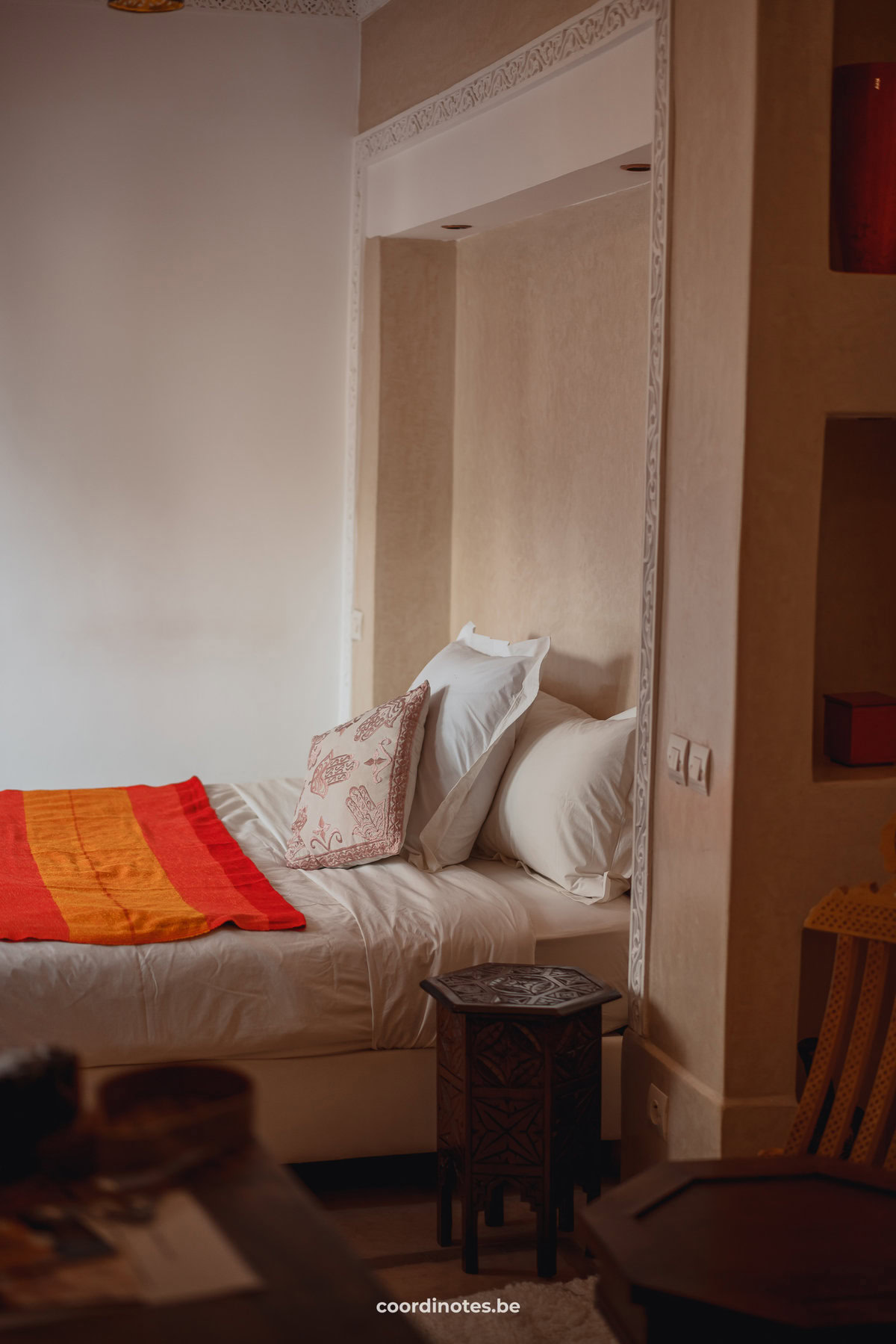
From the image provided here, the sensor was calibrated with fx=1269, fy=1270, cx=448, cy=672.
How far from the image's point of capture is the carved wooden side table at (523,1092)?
8.05 feet

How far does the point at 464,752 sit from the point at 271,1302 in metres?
2.20

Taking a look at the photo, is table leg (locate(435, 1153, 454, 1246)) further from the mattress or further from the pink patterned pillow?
the pink patterned pillow

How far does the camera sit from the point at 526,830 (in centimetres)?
312

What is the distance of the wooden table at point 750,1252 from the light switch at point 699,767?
2.86 ft

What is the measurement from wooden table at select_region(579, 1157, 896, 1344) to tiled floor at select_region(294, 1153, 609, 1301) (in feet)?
3.11

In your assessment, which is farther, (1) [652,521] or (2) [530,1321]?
(1) [652,521]

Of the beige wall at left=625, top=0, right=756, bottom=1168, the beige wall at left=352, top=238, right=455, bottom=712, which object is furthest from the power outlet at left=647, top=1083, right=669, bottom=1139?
the beige wall at left=352, top=238, right=455, bottom=712

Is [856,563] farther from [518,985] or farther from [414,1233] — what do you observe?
[414,1233]

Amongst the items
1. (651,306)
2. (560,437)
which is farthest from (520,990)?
(560,437)

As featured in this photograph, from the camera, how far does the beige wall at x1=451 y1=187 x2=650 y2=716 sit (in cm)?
338

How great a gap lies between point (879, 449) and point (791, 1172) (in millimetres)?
1510

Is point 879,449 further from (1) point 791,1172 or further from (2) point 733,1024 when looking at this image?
(1) point 791,1172

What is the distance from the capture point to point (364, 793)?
3260mm

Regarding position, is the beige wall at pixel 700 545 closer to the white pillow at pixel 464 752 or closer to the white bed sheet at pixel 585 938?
the white bed sheet at pixel 585 938
